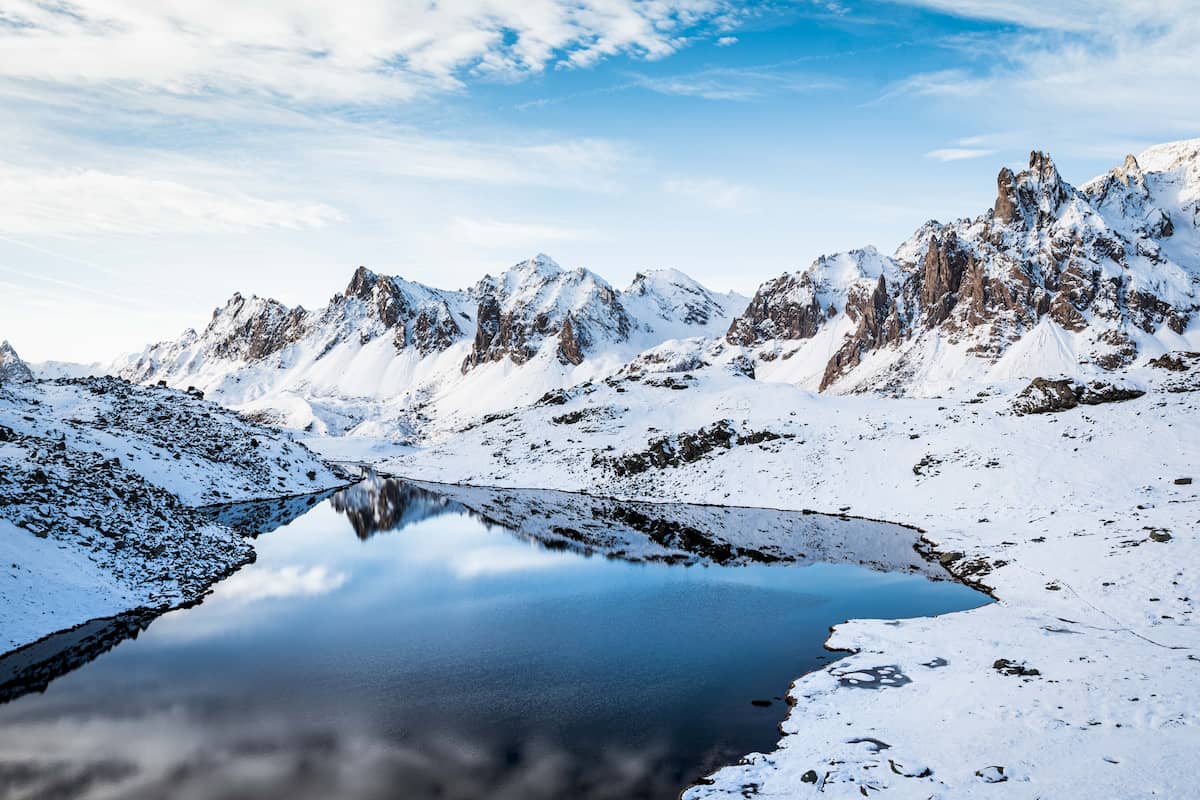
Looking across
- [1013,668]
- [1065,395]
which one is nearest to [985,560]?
[1013,668]

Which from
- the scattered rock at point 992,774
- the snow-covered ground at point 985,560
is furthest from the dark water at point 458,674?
the scattered rock at point 992,774

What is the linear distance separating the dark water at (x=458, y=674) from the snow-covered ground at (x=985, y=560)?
2804mm

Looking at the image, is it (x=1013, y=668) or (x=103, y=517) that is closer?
(x=1013, y=668)

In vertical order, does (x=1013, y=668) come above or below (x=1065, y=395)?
below

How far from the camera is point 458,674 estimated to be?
26.0m

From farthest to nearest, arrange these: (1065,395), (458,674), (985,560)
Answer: (1065,395) < (985,560) < (458,674)

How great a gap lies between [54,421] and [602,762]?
208 feet

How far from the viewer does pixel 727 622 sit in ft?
107

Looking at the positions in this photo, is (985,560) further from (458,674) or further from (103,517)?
(103,517)

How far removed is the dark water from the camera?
1867cm

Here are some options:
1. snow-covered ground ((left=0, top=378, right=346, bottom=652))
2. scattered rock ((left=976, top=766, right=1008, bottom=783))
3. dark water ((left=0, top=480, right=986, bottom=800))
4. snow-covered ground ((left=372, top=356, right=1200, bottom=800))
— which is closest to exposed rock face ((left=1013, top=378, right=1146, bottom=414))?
snow-covered ground ((left=372, top=356, right=1200, bottom=800))

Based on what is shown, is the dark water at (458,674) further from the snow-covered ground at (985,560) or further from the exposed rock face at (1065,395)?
the exposed rock face at (1065,395)

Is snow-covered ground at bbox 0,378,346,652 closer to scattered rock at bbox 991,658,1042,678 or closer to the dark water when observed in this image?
the dark water

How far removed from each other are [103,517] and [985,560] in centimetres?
4939
